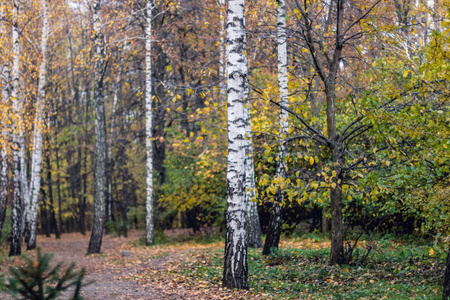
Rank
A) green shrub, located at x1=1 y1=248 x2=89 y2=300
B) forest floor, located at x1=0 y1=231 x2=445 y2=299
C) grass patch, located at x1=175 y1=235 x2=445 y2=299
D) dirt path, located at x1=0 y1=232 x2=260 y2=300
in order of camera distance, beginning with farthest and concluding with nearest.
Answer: dirt path, located at x1=0 y1=232 x2=260 y2=300
forest floor, located at x1=0 y1=231 x2=445 y2=299
grass patch, located at x1=175 y1=235 x2=445 y2=299
green shrub, located at x1=1 y1=248 x2=89 y2=300

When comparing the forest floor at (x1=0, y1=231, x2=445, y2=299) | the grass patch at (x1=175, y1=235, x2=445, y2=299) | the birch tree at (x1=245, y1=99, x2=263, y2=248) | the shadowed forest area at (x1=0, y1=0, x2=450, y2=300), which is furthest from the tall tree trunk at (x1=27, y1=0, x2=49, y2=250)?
the grass patch at (x1=175, y1=235, x2=445, y2=299)

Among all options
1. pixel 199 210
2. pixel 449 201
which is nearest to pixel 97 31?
pixel 199 210

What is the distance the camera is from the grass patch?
22.1ft

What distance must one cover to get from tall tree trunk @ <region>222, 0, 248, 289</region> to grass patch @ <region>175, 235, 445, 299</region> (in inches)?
23.0

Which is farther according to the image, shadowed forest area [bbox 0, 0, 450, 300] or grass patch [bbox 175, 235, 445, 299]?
grass patch [bbox 175, 235, 445, 299]

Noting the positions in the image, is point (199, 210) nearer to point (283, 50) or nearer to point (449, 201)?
point (283, 50)

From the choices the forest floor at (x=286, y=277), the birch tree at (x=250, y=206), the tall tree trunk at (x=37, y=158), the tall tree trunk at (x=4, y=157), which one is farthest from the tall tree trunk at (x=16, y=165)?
the birch tree at (x=250, y=206)

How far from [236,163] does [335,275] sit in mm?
3031

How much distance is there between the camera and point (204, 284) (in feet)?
26.1

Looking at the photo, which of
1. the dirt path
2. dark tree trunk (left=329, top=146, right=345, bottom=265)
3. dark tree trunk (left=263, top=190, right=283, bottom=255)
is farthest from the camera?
dark tree trunk (left=263, top=190, right=283, bottom=255)

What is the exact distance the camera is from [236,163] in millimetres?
7250

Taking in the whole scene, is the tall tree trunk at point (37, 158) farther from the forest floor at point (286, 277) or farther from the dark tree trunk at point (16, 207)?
the forest floor at point (286, 277)

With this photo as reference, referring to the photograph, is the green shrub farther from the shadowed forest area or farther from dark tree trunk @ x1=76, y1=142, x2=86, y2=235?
dark tree trunk @ x1=76, y1=142, x2=86, y2=235

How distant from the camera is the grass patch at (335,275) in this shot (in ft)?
22.1
